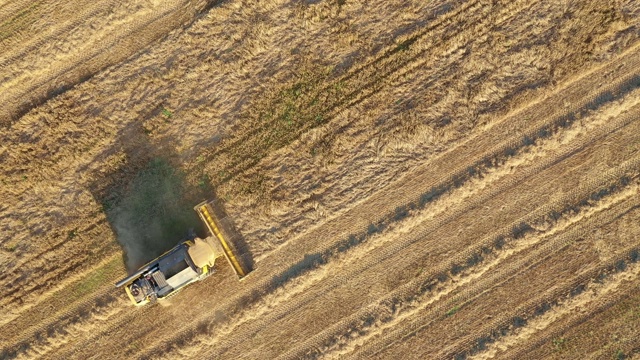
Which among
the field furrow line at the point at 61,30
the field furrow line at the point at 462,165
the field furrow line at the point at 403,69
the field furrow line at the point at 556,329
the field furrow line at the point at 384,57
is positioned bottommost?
the field furrow line at the point at 556,329

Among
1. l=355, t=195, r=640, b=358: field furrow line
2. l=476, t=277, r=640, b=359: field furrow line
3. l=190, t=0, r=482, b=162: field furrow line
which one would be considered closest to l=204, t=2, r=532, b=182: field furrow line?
l=190, t=0, r=482, b=162: field furrow line

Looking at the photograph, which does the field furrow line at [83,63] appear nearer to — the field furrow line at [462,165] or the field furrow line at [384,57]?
the field furrow line at [384,57]

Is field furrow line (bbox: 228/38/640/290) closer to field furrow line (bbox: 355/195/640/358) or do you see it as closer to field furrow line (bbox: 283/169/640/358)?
field furrow line (bbox: 283/169/640/358)

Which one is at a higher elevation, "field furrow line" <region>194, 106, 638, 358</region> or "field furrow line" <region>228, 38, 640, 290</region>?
"field furrow line" <region>228, 38, 640, 290</region>

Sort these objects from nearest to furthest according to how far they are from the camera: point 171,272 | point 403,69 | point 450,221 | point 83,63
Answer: point 171,272 → point 403,69 → point 450,221 → point 83,63

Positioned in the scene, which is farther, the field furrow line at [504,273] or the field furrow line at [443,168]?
the field furrow line at [504,273]

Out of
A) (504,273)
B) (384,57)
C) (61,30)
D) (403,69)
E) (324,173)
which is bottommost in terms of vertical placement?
(504,273)

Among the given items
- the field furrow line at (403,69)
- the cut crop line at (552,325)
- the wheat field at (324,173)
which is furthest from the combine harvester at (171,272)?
the cut crop line at (552,325)

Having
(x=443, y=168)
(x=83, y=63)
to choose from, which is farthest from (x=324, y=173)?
(x=83, y=63)

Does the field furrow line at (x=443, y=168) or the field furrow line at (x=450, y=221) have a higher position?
the field furrow line at (x=443, y=168)

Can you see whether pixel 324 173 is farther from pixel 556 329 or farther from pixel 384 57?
pixel 556 329

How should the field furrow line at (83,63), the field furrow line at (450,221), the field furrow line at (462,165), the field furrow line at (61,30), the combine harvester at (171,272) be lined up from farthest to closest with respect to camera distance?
the field furrow line at (83,63) → the field furrow line at (61,30) → the field furrow line at (450,221) → the field furrow line at (462,165) → the combine harvester at (171,272)

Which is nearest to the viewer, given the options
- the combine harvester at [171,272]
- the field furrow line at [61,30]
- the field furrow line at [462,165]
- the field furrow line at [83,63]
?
the combine harvester at [171,272]
